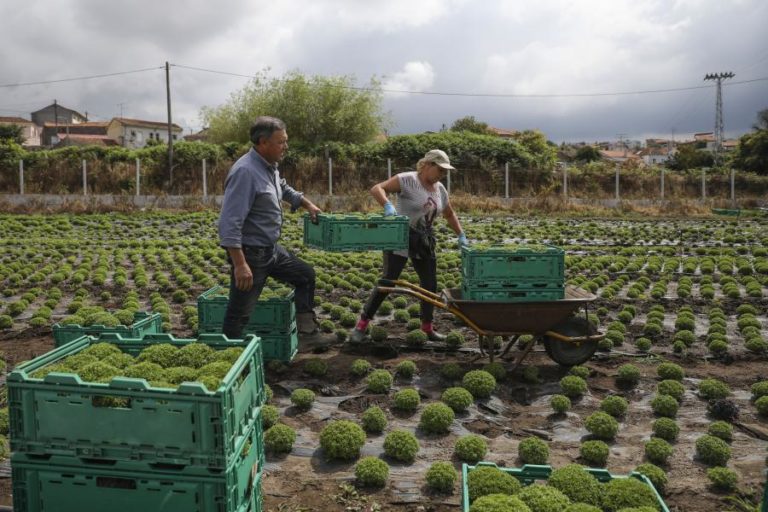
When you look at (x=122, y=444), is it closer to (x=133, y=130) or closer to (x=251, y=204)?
(x=251, y=204)

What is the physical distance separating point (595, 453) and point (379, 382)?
1856 millimetres

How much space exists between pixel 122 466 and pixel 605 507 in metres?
2.20

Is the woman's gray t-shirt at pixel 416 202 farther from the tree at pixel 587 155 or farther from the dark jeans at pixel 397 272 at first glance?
the tree at pixel 587 155

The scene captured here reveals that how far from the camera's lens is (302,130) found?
141 ft

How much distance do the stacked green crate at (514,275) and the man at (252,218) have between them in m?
1.74

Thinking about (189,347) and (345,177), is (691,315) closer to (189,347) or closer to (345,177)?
(189,347)

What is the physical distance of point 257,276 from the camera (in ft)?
17.5

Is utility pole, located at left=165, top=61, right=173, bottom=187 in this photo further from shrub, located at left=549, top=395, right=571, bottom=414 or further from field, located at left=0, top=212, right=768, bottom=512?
shrub, located at left=549, top=395, right=571, bottom=414

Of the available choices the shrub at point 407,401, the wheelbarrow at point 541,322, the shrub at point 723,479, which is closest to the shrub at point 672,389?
the wheelbarrow at point 541,322

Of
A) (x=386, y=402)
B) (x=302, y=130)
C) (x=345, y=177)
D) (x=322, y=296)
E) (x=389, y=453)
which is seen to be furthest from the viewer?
(x=302, y=130)

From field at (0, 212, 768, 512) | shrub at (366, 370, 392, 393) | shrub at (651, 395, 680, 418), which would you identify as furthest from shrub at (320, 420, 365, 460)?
shrub at (651, 395, 680, 418)

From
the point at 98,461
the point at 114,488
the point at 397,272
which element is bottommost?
the point at 114,488

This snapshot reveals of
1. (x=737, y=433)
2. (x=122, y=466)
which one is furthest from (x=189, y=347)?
(x=737, y=433)

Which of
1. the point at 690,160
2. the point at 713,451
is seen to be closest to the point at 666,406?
the point at 713,451
